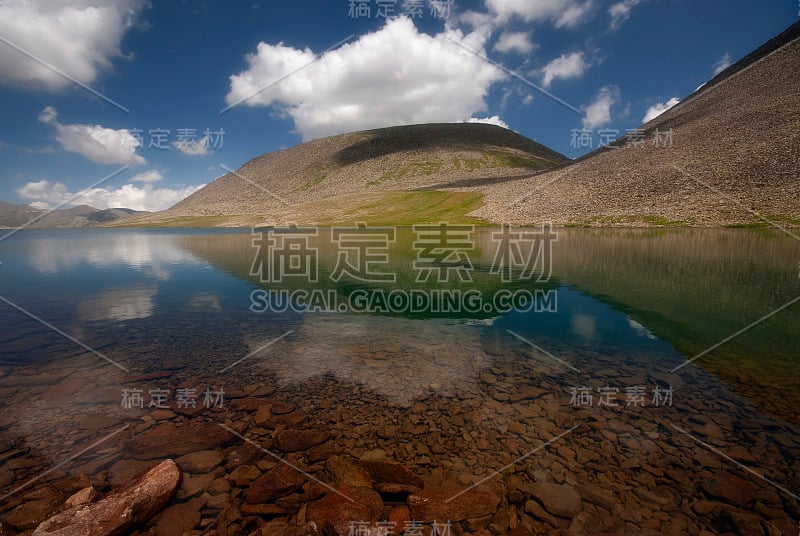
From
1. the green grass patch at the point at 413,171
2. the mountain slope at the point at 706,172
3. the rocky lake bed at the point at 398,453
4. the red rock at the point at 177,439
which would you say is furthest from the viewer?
the green grass patch at the point at 413,171

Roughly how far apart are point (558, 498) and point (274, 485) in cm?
548

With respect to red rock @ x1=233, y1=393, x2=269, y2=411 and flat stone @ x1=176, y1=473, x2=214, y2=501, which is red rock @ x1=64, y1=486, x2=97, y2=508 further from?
red rock @ x1=233, y1=393, x2=269, y2=411

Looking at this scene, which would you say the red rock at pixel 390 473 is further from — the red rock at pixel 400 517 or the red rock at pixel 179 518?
the red rock at pixel 179 518

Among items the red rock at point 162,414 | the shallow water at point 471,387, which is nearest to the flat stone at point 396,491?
the shallow water at point 471,387

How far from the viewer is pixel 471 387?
10.9 metres

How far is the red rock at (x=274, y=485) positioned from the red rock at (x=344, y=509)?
664 millimetres

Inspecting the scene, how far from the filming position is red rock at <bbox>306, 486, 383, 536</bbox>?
597 centimetres

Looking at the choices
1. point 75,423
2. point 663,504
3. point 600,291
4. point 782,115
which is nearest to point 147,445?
point 75,423

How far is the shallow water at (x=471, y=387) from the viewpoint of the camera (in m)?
6.97

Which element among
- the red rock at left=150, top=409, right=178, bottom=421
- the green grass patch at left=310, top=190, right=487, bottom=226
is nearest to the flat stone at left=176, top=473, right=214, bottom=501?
the red rock at left=150, top=409, right=178, bottom=421

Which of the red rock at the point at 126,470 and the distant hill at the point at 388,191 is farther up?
the distant hill at the point at 388,191

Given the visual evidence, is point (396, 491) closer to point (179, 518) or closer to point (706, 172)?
point (179, 518)

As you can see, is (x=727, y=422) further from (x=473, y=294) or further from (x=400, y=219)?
(x=400, y=219)

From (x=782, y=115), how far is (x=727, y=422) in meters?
101
